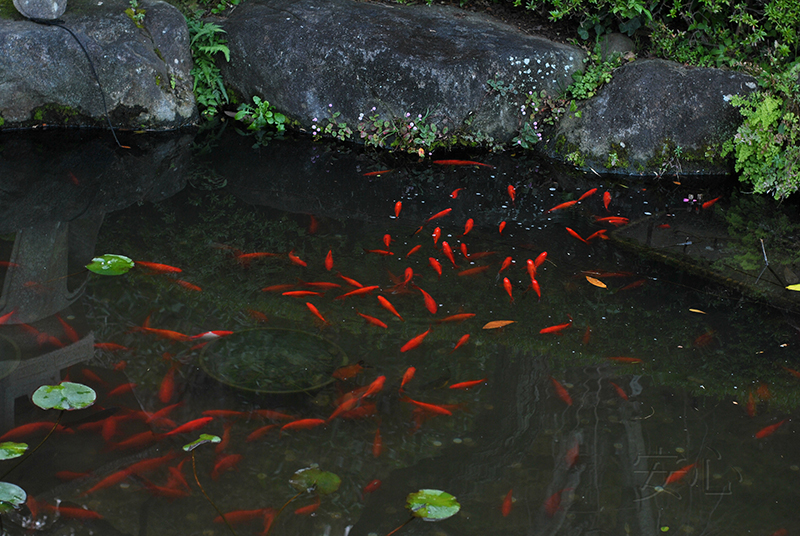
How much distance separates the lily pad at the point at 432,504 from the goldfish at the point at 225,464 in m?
0.75

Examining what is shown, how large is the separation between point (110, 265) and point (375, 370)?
186 centimetres

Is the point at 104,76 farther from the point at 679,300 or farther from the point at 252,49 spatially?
the point at 679,300

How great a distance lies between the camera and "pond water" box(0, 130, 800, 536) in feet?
8.70

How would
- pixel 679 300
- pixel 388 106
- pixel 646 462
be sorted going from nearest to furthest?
pixel 646 462
pixel 679 300
pixel 388 106

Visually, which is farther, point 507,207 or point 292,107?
point 292,107

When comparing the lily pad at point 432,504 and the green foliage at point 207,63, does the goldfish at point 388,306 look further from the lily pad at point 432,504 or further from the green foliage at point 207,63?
the green foliage at point 207,63

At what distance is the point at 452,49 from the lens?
668 centimetres

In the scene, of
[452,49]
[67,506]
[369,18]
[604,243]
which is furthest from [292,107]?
[67,506]

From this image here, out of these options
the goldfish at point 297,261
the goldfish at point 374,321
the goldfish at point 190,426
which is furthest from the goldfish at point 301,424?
the goldfish at point 297,261

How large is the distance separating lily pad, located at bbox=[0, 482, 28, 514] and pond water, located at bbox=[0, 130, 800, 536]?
0.05 m

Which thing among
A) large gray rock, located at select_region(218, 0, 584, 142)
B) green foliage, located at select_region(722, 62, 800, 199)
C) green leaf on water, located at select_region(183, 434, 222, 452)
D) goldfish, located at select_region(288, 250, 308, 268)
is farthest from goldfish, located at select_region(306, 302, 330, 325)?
green foliage, located at select_region(722, 62, 800, 199)

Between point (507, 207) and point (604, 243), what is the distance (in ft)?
2.96

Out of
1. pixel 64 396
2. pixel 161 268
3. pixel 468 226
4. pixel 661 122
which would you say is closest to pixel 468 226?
pixel 468 226

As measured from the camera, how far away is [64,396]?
295cm
